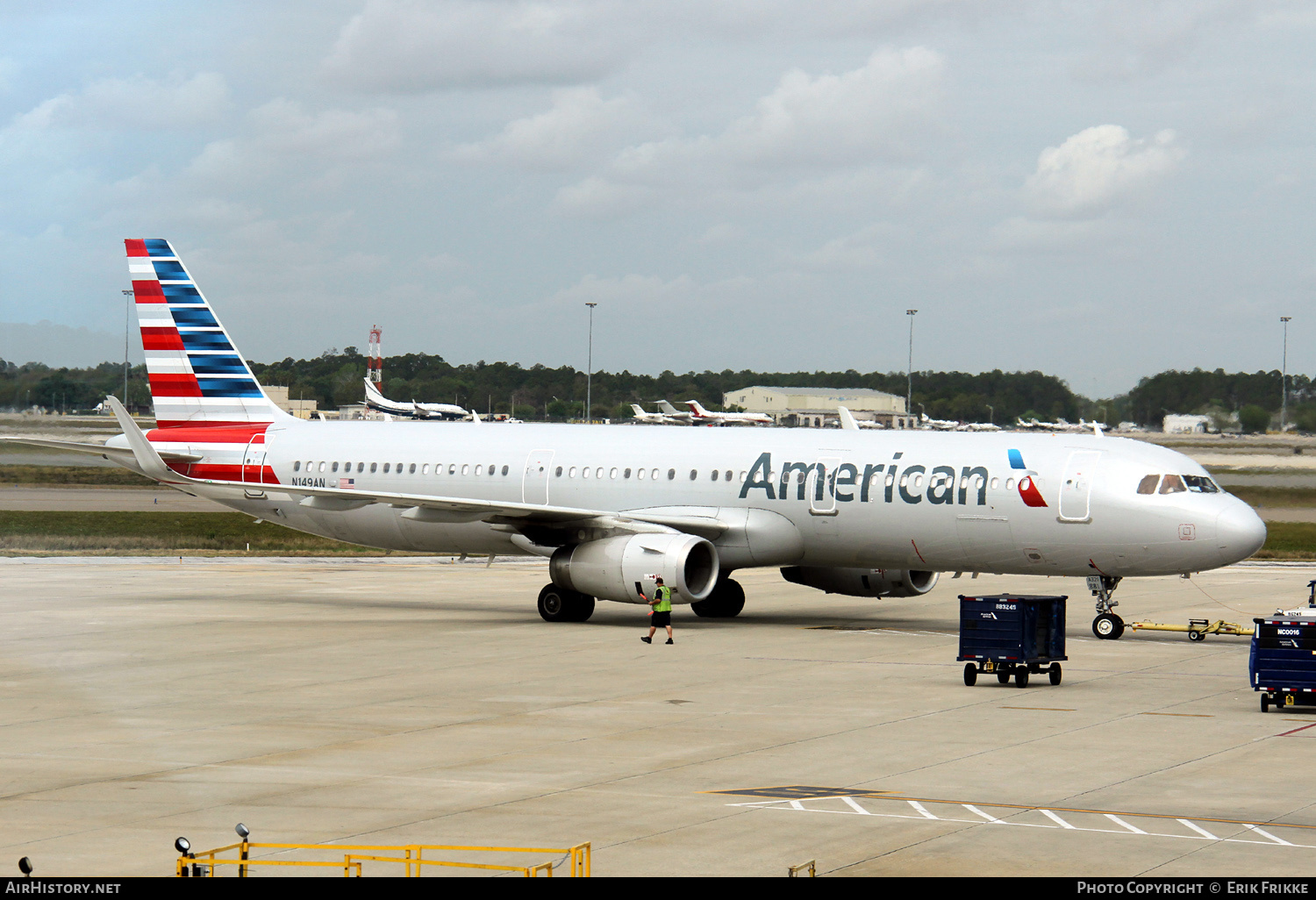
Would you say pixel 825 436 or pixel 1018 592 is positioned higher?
pixel 825 436

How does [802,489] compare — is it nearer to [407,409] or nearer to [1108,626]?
[1108,626]

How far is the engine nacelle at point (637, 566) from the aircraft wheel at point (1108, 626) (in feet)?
26.9

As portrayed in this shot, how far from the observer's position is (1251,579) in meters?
49.1

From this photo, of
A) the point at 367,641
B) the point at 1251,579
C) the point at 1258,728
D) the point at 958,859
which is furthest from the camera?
the point at 1251,579

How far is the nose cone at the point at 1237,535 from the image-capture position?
30062 millimetres

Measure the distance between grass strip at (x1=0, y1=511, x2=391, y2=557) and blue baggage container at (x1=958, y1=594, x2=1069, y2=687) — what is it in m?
34.0

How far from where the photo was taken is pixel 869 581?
3631 cm

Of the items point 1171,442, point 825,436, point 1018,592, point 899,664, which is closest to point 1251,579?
point 1018,592

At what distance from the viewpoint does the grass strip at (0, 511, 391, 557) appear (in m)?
54.6

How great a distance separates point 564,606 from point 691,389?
130m

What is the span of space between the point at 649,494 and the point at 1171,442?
8908 cm

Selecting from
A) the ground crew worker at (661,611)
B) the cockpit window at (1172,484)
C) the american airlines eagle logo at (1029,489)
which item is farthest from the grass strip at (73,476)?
the cockpit window at (1172,484)

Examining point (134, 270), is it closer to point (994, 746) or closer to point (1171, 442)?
point (994, 746)

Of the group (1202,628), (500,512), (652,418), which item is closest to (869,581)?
(1202,628)
